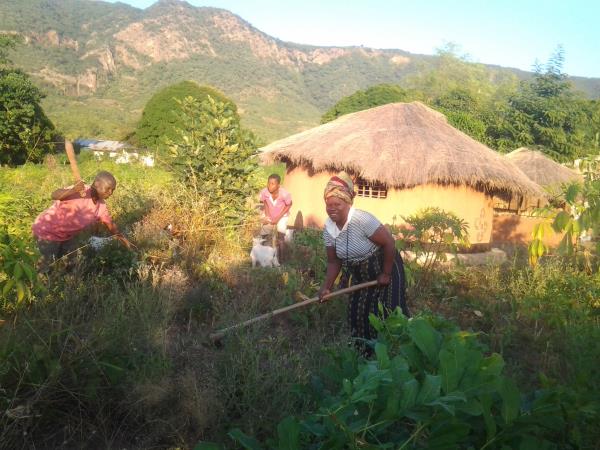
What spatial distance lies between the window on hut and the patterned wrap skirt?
6.92 m

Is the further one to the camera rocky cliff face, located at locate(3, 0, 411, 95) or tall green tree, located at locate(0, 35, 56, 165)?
rocky cliff face, located at locate(3, 0, 411, 95)

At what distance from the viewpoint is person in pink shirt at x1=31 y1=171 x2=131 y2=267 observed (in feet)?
14.5

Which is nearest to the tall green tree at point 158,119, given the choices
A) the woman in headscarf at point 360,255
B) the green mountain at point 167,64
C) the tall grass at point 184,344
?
the green mountain at point 167,64

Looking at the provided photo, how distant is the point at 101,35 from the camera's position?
89125mm

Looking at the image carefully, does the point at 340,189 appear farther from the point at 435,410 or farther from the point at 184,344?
the point at 435,410

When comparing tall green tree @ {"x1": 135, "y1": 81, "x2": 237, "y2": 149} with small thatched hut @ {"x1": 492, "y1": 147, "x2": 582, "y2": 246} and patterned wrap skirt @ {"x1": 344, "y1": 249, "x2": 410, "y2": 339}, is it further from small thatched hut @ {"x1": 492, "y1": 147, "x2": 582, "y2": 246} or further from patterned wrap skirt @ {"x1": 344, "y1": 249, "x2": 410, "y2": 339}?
patterned wrap skirt @ {"x1": 344, "y1": 249, "x2": 410, "y2": 339}

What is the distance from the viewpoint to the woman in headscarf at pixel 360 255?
3.31 metres

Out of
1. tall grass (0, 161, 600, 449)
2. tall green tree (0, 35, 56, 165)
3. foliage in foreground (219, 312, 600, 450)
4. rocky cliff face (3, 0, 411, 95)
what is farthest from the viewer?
rocky cliff face (3, 0, 411, 95)

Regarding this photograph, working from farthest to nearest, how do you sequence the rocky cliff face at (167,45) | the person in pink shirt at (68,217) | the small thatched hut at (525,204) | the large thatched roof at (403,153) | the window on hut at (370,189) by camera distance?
the rocky cliff face at (167,45), the small thatched hut at (525,204), the window on hut at (370,189), the large thatched roof at (403,153), the person in pink shirt at (68,217)

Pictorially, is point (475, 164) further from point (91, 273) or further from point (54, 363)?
point (54, 363)

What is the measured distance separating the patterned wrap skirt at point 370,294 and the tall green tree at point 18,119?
1830 centimetres

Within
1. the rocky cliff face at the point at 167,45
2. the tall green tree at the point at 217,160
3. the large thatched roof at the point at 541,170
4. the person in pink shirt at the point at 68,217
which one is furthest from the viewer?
the rocky cliff face at the point at 167,45

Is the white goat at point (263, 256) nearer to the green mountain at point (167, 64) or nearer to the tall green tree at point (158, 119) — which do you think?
the tall green tree at point (158, 119)

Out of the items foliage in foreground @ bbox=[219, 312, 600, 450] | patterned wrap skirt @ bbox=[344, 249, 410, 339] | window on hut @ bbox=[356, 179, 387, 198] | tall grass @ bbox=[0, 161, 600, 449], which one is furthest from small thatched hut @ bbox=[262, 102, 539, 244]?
foliage in foreground @ bbox=[219, 312, 600, 450]
